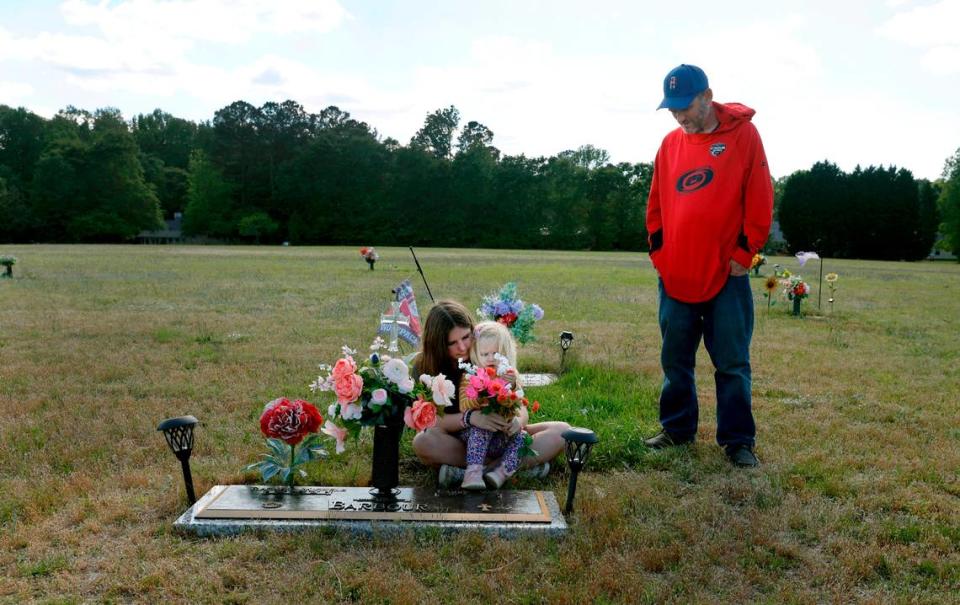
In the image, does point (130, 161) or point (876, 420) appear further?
point (130, 161)

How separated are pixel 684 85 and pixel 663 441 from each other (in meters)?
2.38

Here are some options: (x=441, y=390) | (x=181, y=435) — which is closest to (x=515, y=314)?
(x=441, y=390)

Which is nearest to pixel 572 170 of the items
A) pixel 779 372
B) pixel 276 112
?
pixel 276 112

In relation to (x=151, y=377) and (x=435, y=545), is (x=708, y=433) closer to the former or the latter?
(x=435, y=545)

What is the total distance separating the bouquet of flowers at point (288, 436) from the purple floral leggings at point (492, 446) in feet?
2.73

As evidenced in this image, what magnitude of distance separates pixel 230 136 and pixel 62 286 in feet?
192

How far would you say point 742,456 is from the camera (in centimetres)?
468

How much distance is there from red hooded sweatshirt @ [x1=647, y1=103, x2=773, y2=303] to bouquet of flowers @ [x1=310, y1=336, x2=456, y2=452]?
186 cm

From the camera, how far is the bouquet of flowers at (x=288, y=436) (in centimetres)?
381

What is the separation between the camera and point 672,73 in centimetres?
433

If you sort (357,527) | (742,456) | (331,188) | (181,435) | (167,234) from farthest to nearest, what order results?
(167,234) → (331,188) → (742,456) → (181,435) → (357,527)

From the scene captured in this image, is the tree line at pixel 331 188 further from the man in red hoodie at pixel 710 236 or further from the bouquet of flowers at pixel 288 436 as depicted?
the bouquet of flowers at pixel 288 436

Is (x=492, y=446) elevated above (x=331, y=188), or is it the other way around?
(x=331, y=188)

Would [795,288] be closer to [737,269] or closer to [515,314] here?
[515,314]
